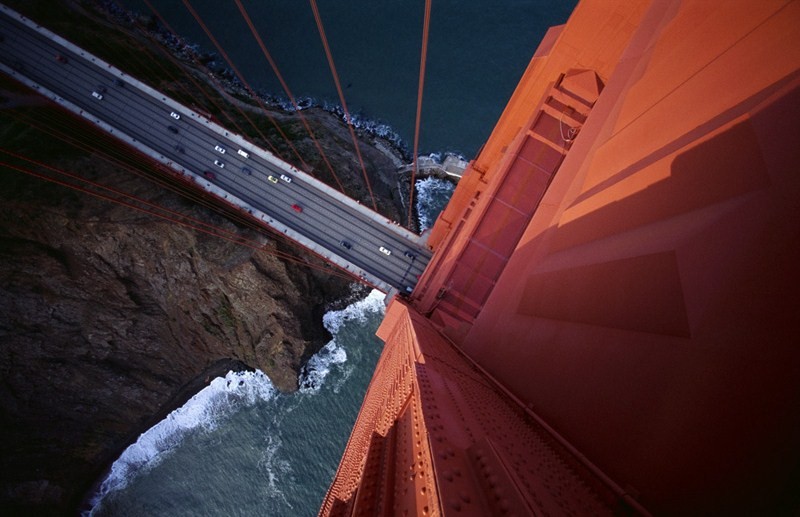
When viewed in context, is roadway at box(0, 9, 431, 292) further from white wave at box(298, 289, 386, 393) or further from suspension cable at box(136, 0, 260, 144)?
white wave at box(298, 289, 386, 393)

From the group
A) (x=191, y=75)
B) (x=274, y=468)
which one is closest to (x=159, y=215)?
(x=191, y=75)

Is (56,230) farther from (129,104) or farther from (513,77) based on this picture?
(513,77)

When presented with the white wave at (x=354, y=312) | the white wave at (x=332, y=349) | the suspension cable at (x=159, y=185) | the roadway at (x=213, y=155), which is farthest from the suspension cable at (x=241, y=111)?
the white wave at (x=332, y=349)

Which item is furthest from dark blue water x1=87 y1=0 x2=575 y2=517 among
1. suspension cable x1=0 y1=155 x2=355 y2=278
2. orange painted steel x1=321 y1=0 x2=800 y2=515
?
orange painted steel x1=321 y1=0 x2=800 y2=515

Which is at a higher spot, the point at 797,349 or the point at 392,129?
the point at 392,129

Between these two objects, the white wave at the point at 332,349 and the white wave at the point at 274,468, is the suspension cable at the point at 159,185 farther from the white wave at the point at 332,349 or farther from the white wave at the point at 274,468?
the white wave at the point at 274,468

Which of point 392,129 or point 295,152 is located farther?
point 392,129

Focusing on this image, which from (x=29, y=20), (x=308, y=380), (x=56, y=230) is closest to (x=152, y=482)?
(x=308, y=380)
